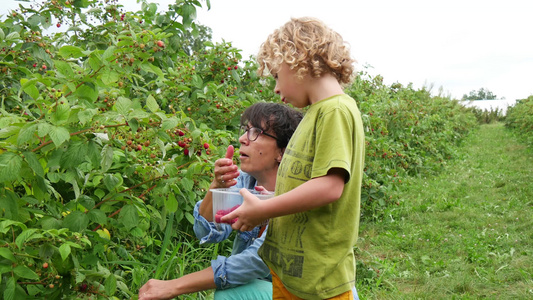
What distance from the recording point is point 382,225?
5355mm

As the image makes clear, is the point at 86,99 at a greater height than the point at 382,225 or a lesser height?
greater

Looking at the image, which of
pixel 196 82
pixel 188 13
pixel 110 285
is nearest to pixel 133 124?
pixel 110 285

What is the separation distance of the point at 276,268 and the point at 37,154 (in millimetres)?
968

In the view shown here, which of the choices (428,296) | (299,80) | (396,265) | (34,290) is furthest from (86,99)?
(396,265)

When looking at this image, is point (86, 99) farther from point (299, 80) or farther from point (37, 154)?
point (299, 80)

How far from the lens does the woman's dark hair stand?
2283 millimetres

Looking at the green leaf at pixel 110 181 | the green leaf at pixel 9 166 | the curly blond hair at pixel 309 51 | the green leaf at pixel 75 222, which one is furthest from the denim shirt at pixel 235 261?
the green leaf at pixel 9 166

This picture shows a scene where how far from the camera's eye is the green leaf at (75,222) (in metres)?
2.03

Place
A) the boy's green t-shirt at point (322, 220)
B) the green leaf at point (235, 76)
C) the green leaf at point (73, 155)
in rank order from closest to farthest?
1. the boy's green t-shirt at point (322, 220)
2. the green leaf at point (73, 155)
3. the green leaf at point (235, 76)

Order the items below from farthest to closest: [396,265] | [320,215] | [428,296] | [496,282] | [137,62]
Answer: [396,265], [496,282], [428,296], [137,62], [320,215]

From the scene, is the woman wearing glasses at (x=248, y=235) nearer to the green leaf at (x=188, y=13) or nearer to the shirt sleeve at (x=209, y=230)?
the shirt sleeve at (x=209, y=230)

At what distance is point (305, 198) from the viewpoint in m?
1.48

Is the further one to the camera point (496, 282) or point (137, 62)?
point (496, 282)

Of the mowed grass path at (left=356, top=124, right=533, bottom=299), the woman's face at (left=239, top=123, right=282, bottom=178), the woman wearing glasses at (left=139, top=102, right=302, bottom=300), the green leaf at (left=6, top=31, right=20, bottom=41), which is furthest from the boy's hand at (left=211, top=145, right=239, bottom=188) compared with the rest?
the mowed grass path at (left=356, top=124, right=533, bottom=299)
